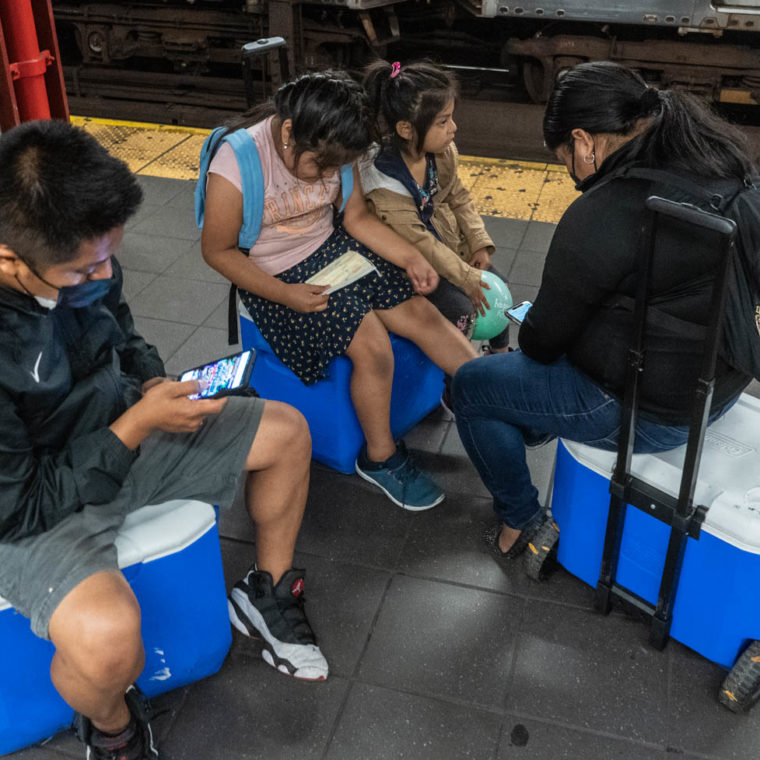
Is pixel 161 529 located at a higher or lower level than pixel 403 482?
higher

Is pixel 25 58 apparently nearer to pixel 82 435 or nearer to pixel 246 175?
pixel 246 175

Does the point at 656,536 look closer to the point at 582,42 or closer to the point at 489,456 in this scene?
the point at 489,456

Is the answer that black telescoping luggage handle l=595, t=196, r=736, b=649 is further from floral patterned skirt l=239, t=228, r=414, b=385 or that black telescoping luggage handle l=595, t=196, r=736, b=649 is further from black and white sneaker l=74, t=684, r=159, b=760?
black and white sneaker l=74, t=684, r=159, b=760

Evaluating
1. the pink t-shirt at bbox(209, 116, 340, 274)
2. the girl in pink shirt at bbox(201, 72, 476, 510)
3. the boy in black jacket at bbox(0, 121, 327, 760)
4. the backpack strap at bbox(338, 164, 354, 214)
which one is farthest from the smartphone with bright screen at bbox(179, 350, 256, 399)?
the backpack strap at bbox(338, 164, 354, 214)

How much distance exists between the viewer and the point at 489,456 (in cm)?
232

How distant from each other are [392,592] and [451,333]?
84 centimetres

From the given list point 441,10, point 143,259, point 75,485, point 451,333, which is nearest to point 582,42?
point 441,10

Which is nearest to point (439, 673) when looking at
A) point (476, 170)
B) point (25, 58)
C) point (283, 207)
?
point (283, 207)

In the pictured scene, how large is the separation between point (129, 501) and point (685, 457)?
4.00 ft

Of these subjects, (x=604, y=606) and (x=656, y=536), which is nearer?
(x=656, y=536)

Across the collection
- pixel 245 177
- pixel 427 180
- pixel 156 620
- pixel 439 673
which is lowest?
pixel 439 673

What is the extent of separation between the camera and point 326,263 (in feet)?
8.65

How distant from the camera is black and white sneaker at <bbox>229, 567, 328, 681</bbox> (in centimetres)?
210

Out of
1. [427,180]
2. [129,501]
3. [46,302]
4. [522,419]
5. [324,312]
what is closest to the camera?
[46,302]
